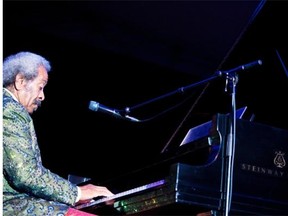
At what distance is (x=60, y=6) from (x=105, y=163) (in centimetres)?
193

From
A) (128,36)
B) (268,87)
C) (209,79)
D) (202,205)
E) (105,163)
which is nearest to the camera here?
(202,205)

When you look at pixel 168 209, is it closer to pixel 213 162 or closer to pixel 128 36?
pixel 213 162

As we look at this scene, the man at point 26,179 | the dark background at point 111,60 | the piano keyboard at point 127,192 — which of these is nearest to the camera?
the man at point 26,179

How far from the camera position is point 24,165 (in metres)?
2.41

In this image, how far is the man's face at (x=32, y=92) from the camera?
274 cm

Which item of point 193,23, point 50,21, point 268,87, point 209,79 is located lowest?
point 209,79

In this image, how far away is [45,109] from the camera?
5.18 m

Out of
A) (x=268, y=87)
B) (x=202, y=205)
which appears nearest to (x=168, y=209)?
(x=202, y=205)

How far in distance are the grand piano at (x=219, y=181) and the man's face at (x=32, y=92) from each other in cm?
70

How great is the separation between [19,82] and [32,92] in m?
0.09

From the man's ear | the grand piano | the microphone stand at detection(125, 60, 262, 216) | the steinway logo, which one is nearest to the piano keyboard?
the grand piano

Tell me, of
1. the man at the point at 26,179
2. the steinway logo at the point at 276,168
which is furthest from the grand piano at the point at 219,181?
the man at the point at 26,179

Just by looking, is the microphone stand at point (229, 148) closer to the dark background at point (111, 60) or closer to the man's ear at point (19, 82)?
the man's ear at point (19, 82)

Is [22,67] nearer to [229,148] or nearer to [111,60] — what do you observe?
[229,148]
